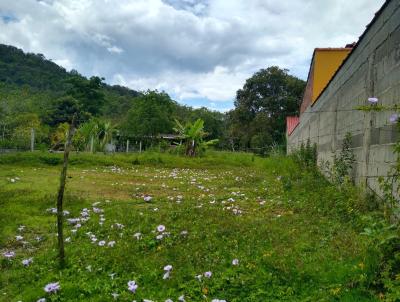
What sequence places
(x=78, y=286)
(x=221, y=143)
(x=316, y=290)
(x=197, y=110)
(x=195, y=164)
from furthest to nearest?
(x=197, y=110), (x=221, y=143), (x=195, y=164), (x=78, y=286), (x=316, y=290)

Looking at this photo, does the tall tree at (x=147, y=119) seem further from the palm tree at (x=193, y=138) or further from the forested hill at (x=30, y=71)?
the forested hill at (x=30, y=71)

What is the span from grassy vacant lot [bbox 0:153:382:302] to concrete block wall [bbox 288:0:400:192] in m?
0.61

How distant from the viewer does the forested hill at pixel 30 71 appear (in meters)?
48.9

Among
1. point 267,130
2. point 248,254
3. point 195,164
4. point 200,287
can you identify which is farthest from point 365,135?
point 267,130

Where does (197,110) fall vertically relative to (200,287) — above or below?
above

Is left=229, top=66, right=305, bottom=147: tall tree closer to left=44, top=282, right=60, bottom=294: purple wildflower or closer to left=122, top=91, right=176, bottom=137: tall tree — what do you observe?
left=122, top=91, right=176, bottom=137: tall tree

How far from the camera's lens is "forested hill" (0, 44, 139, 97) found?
48.9 metres

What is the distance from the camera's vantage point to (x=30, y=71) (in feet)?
168

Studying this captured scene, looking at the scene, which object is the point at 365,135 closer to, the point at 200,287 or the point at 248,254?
the point at 248,254

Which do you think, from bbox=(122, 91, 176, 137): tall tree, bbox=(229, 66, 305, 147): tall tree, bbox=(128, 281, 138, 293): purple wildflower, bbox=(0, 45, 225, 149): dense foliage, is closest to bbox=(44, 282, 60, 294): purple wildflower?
bbox=(128, 281, 138, 293): purple wildflower

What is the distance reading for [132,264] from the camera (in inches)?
142

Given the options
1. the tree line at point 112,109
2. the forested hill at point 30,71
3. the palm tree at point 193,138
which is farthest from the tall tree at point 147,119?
the forested hill at point 30,71

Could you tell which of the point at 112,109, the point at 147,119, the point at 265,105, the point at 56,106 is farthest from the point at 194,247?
the point at 112,109

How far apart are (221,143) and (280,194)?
131 ft
